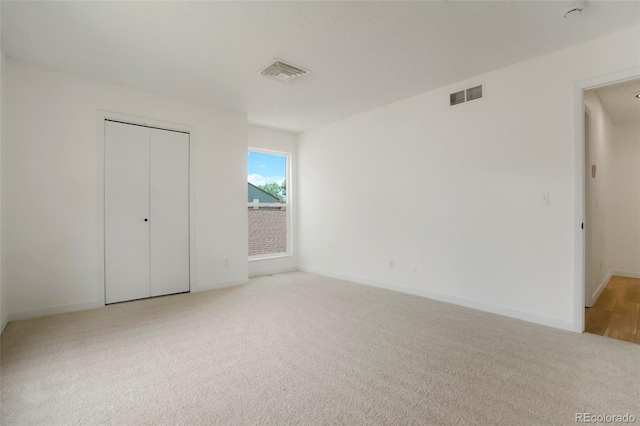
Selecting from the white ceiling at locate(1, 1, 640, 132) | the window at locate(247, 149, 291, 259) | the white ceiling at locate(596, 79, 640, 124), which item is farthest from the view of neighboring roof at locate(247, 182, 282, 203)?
the white ceiling at locate(596, 79, 640, 124)

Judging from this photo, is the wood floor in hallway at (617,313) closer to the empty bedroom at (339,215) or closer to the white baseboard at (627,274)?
the empty bedroom at (339,215)

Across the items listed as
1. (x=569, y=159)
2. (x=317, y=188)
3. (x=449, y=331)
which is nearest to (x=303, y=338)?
(x=449, y=331)

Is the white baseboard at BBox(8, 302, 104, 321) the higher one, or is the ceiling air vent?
the ceiling air vent

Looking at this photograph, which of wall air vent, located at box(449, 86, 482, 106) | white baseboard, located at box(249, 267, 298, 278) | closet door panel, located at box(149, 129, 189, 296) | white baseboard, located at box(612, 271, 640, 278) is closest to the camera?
wall air vent, located at box(449, 86, 482, 106)

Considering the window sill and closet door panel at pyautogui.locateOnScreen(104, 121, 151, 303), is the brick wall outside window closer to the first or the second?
the window sill

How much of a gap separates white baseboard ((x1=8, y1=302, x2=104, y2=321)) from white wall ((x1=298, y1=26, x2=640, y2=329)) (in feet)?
10.9

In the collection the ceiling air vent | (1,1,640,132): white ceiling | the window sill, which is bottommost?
the window sill

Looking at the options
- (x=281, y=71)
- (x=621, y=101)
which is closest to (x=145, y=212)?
(x=281, y=71)

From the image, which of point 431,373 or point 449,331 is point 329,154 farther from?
point 431,373

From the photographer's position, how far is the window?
528cm

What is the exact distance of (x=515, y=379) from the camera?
1899 mm

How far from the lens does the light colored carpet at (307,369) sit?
161 cm

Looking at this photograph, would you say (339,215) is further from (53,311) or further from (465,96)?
(53,311)

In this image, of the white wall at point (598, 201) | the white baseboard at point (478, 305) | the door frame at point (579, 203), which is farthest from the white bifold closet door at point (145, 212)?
the white wall at point (598, 201)
